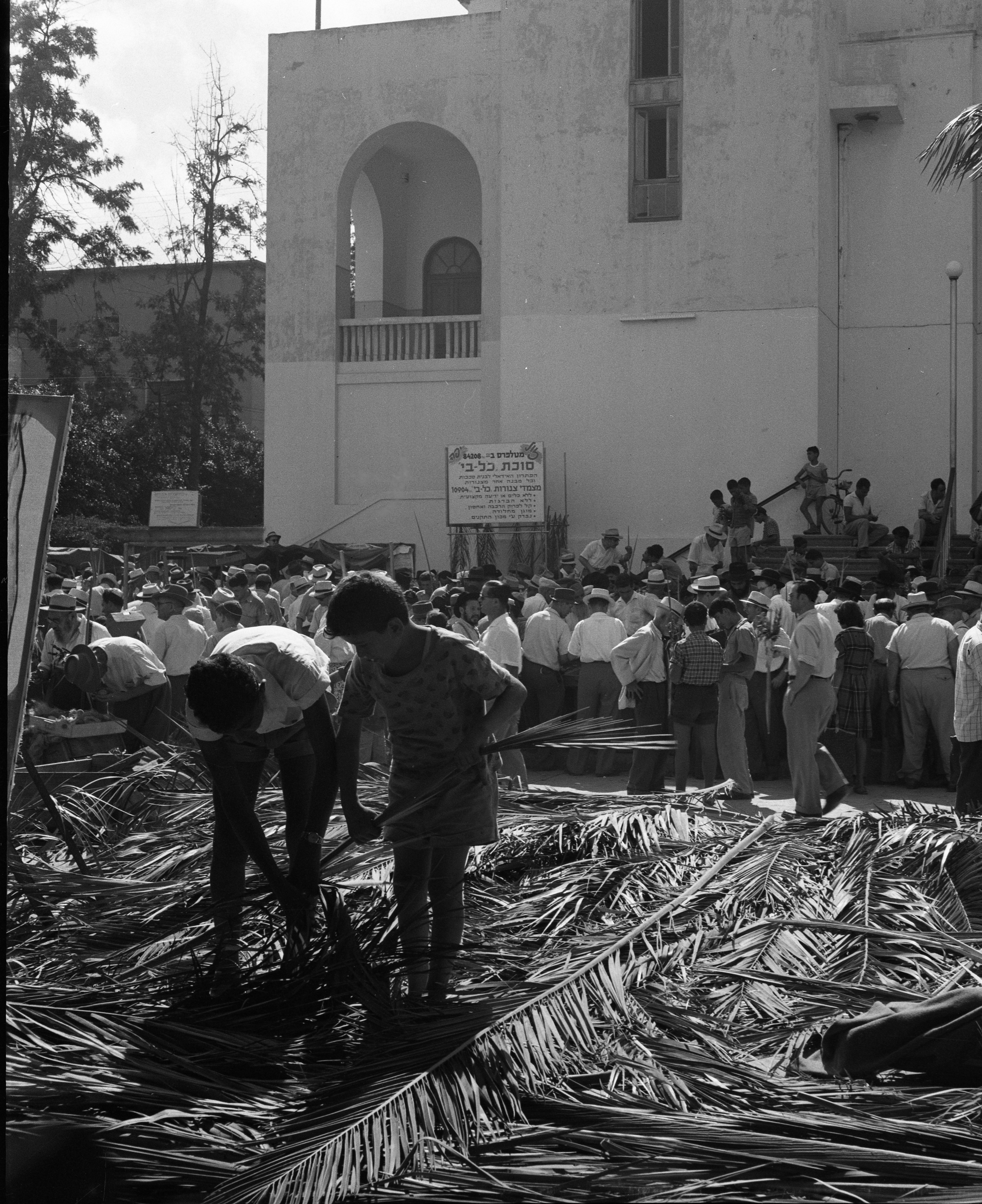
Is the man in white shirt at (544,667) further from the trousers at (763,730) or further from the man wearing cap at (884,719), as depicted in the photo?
the man wearing cap at (884,719)

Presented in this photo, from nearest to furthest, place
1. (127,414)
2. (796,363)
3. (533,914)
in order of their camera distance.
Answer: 1. (533,914)
2. (796,363)
3. (127,414)

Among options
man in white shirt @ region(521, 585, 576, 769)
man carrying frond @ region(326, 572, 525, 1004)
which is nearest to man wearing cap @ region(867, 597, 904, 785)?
man in white shirt @ region(521, 585, 576, 769)

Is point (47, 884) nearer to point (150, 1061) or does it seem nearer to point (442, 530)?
point (150, 1061)

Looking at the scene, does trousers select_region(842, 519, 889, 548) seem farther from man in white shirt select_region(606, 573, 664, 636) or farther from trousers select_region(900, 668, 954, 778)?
trousers select_region(900, 668, 954, 778)

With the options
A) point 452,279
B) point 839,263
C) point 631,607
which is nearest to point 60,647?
point 631,607

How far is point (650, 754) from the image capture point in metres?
10.1

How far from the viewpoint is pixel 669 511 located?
74.5 feet

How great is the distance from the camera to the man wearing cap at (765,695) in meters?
11.5

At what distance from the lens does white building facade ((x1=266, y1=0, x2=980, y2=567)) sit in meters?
21.9

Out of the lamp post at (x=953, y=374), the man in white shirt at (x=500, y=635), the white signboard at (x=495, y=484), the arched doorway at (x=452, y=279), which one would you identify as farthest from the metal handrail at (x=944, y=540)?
the arched doorway at (x=452, y=279)

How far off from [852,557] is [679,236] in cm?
609

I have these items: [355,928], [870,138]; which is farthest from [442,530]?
[355,928]

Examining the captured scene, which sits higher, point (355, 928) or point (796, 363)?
point (796, 363)

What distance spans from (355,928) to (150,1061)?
2.77ft
